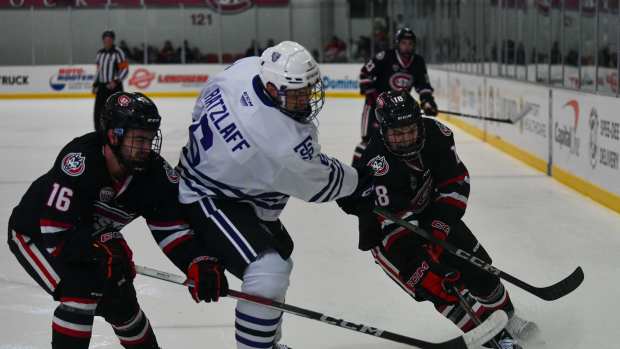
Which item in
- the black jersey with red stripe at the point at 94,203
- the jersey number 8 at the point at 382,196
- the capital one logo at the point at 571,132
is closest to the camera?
the black jersey with red stripe at the point at 94,203

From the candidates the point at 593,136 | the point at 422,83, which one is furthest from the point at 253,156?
the point at 422,83

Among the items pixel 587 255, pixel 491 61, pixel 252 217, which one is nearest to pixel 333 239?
pixel 587 255

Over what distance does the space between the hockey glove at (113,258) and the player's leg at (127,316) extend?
2.0 inches

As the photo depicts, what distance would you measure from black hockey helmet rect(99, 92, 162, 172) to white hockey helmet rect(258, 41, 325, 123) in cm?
34

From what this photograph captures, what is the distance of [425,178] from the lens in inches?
119

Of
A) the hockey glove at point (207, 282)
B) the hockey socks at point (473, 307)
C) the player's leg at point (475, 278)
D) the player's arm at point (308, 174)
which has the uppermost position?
the player's arm at point (308, 174)

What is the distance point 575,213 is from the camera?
5.65 metres

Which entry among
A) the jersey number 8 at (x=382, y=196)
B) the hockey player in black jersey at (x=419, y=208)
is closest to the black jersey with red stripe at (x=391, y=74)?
the hockey player in black jersey at (x=419, y=208)

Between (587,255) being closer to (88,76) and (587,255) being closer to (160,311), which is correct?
(160,311)

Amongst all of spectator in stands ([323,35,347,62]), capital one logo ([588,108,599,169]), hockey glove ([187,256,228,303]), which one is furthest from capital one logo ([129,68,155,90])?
hockey glove ([187,256,228,303])

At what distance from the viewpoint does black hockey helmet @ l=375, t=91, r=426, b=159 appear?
9.55ft

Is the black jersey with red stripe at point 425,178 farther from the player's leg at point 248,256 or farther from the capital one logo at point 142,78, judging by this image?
the capital one logo at point 142,78

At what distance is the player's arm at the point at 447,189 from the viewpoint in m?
2.99

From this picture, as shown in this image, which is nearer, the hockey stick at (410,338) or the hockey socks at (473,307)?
the hockey stick at (410,338)
